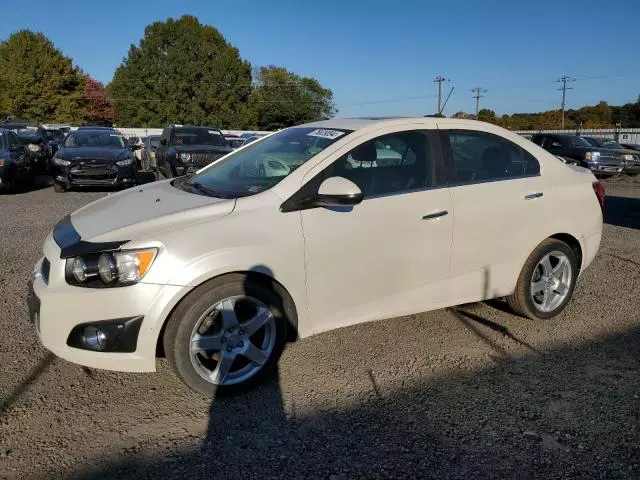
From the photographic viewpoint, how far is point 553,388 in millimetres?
3441

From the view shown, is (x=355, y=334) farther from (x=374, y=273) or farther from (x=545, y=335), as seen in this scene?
(x=545, y=335)

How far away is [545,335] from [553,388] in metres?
0.96

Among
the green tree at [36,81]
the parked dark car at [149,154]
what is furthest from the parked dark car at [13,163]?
the green tree at [36,81]

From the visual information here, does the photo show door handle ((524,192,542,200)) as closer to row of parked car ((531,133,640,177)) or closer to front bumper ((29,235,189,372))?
front bumper ((29,235,189,372))

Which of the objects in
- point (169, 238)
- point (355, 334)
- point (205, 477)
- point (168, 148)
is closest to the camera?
point (205, 477)

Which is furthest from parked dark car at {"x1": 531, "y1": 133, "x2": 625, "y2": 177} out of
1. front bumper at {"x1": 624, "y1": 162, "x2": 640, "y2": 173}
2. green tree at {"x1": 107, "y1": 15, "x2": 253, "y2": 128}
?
green tree at {"x1": 107, "y1": 15, "x2": 253, "y2": 128}

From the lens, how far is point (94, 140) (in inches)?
555

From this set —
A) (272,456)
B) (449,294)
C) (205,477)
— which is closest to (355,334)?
(449,294)

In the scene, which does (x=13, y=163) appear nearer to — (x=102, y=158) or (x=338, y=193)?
(x=102, y=158)

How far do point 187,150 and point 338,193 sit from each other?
10.4 metres

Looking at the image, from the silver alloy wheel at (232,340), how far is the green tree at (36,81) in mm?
67454

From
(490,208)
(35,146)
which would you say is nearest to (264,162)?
(490,208)

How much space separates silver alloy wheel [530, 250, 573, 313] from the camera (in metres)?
4.50

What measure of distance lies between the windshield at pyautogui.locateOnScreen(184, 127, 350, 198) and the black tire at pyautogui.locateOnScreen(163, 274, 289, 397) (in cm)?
66
